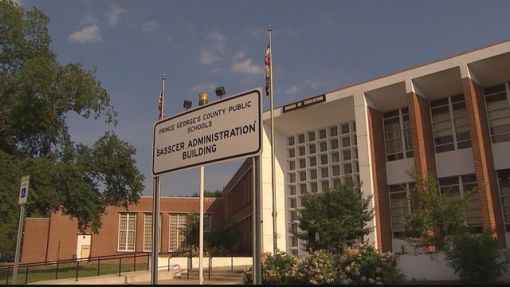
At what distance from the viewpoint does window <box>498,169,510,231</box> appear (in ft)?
91.6

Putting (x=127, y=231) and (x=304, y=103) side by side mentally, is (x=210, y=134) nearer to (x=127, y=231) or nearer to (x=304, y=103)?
(x=304, y=103)

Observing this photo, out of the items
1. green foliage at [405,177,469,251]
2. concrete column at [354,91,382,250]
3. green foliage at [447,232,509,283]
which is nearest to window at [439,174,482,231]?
concrete column at [354,91,382,250]

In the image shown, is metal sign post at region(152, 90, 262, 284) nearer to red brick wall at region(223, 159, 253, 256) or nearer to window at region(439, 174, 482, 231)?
window at region(439, 174, 482, 231)

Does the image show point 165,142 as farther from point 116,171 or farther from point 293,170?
point 293,170

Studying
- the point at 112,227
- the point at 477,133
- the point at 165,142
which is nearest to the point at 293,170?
the point at 477,133

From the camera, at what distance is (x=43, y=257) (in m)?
54.4

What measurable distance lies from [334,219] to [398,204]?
7.86 metres

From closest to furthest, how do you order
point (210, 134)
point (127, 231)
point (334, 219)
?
point (210, 134)
point (334, 219)
point (127, 231)

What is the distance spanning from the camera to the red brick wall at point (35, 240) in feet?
179

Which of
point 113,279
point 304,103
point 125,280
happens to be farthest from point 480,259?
point 304,103

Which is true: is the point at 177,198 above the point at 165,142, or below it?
above

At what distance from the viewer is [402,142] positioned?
32688mm

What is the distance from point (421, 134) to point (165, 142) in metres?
25.0

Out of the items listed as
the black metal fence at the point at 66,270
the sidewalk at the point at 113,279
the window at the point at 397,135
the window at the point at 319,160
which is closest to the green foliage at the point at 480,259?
the window at the point at 397,135
